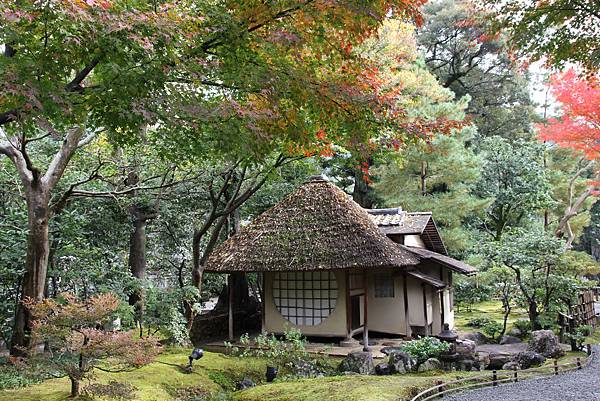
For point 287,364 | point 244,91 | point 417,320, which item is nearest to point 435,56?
point 417,320

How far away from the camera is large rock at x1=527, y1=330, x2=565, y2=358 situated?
1061 centimetres

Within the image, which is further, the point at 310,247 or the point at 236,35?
the point at 310,247

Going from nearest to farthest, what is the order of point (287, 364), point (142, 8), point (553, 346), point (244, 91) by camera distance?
point (142, 8) < point (244, 91) < point (287, 364) < point (553, 346)

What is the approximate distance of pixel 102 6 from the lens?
11.6 ft

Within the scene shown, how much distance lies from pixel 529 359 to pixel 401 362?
100 inches

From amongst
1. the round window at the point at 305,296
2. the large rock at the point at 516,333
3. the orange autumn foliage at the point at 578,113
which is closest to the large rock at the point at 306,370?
the round window at the point at 305,296

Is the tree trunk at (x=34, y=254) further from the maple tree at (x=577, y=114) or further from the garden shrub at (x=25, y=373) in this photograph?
the maple tree at (x=577, y=114)

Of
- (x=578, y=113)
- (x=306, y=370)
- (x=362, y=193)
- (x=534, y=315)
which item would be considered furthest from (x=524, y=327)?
(x=362, y=193)

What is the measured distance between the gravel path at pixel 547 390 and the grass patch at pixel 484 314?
236 inches

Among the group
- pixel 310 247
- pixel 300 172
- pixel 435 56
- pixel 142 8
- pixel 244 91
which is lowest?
pixel 310 247

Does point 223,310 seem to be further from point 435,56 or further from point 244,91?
point 435,56

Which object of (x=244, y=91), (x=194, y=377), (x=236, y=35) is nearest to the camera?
(x=236, y=35)

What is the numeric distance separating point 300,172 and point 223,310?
5.12m

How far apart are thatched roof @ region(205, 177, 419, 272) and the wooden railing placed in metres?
3.48
